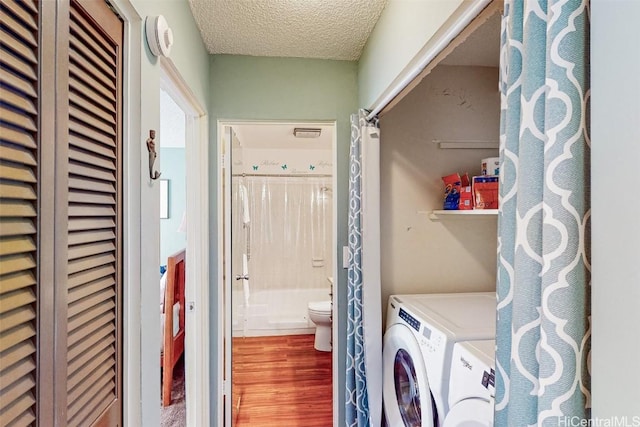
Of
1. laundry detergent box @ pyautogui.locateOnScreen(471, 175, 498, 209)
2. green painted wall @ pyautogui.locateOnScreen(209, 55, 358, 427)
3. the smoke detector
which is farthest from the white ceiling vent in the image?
the smoke detector

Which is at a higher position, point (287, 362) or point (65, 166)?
point (65, 166)

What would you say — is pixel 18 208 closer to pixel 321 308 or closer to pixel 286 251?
pixel 321 308

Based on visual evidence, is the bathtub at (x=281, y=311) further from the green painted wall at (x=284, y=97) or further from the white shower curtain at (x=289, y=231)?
the green painted wall at (x=284, y=97)

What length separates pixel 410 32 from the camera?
3.86 ft

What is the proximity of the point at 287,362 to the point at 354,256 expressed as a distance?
5.97 feet

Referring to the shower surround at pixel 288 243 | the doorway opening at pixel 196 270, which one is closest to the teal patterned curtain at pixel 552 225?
the doorway opening at pixel 196 270

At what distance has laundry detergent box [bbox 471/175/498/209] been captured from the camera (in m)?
1.67

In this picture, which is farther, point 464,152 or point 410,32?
point 464,152

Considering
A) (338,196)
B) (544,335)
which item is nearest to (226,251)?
(338,196)

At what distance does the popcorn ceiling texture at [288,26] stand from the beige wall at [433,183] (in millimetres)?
511

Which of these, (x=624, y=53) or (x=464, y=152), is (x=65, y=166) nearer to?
(x=624, y=53)

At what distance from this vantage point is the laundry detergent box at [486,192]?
1.67m

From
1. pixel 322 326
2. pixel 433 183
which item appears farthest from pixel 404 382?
pixel 322 326

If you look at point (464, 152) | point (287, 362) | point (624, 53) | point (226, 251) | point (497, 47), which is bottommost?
point (287, 362)
